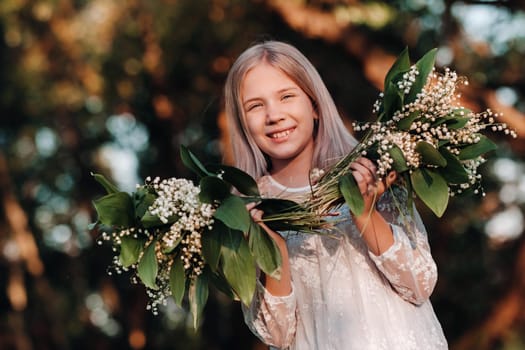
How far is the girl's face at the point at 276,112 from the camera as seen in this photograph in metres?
3.19

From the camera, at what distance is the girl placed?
9.57 feet

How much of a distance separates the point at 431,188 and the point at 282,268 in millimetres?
553

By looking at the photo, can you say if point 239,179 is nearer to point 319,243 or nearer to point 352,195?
point 352,195

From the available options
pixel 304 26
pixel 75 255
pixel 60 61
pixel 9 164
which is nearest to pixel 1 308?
pixel 75 255

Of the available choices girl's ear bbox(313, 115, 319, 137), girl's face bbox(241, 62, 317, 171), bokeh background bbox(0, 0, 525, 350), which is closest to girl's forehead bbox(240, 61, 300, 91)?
girl's face bbox(241, 62, 317, 171)

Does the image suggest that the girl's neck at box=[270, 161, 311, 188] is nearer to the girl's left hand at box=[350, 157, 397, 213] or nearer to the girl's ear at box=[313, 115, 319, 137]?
the girl's ear at box=[313, 115, 319, 137]

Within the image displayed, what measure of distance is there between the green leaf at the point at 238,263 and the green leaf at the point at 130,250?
0.96 feet

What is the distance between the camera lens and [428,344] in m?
2.96

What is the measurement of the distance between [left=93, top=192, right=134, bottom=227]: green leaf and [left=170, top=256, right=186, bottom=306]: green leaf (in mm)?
198

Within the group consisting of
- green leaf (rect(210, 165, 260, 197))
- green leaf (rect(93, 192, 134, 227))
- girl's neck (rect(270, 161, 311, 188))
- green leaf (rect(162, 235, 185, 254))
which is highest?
girl's neck (rect(270, 161, 311, 188))

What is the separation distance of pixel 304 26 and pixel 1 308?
7286 millimetres

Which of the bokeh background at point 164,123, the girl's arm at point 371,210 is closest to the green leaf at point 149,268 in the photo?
the girl's arm at point 371,210

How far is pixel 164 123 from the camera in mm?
10727

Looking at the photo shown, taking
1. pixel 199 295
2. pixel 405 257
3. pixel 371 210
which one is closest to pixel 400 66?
pixel 371 210
